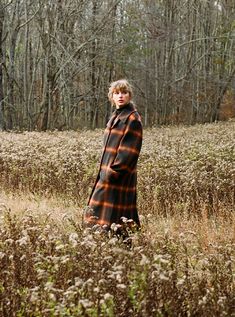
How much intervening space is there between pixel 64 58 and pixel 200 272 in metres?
22.6

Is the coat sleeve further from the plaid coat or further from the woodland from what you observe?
the woodland

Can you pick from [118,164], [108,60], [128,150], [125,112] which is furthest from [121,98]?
[108,60]

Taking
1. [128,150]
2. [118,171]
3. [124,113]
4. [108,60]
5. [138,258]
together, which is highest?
[108,60]

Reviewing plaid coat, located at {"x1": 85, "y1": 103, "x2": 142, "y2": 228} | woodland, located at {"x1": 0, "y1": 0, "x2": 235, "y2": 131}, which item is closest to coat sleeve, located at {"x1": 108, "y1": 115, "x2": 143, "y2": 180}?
plaid coat, located at {"x1": 85, "y1": 103, "x2": 142, "y2": 228}

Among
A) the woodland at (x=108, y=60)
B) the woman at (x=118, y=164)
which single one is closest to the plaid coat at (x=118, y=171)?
the woman at (x=118, y=164)

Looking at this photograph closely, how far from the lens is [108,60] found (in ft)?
100.0

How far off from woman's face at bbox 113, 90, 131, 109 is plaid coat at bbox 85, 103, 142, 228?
57mm

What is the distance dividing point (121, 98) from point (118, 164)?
2.33ft

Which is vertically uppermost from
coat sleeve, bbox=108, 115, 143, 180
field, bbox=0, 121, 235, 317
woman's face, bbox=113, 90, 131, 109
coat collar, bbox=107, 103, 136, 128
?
woman's face, bbox=113, 90, 131, 109

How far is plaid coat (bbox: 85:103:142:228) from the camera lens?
525 centimetres

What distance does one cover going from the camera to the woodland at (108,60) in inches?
971

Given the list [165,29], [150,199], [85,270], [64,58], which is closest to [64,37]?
[64,58]

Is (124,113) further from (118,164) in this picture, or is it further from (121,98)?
(118,164)

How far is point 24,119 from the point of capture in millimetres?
30875
